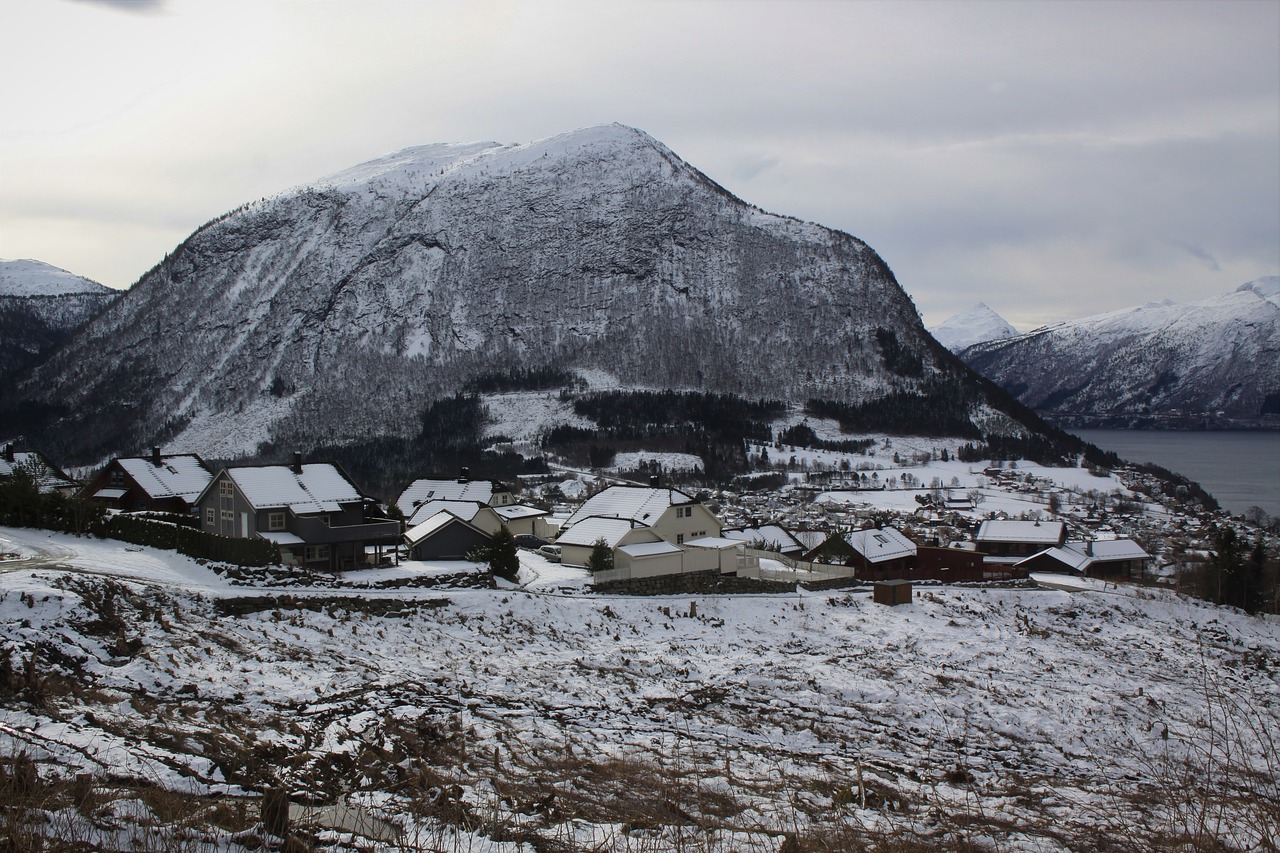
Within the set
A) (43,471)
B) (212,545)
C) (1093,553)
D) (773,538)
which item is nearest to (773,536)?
(773,538)

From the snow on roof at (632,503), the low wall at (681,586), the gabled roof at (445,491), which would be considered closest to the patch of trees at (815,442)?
the gabled roof at (445,491)

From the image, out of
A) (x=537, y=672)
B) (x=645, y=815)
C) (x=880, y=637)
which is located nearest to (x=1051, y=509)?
(x=880, y=637)

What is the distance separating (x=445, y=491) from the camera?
6378 centimetres

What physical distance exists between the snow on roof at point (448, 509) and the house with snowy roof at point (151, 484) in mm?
12909

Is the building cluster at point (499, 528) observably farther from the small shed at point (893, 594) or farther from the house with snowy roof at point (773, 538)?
the small shed at point (893, 594)

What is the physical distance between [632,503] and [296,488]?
777 inches

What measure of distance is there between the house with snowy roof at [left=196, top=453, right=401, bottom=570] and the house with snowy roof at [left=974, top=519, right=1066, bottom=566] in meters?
55.4

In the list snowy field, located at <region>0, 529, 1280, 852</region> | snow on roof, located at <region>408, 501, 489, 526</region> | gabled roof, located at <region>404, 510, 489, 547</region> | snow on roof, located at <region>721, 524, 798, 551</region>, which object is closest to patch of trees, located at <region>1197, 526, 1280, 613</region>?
snowy field, located at <region>0, 529, 1280, 852</region>

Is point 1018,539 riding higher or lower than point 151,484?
lower

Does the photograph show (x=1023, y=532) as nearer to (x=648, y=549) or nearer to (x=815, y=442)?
(x=648, y=549)

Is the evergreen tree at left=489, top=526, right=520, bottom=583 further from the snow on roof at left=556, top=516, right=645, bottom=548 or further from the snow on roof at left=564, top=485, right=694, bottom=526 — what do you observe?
the snow on roof at left=564, top=485, right=694, bottom=526

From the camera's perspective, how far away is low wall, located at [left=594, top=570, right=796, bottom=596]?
36719 millimetres

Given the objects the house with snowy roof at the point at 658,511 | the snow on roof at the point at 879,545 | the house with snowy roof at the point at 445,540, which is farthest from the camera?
the snow on roof at the point at 879,545

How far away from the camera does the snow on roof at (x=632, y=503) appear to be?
50.2m
